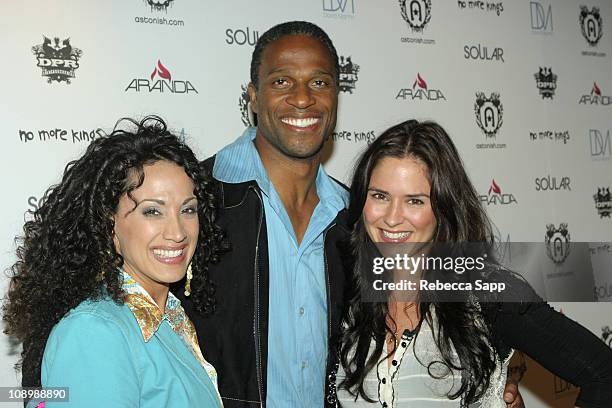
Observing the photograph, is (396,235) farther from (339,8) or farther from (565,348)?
(339,8)

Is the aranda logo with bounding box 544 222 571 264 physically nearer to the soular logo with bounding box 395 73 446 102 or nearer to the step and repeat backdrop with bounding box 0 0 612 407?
the step and repeat backdrop with bounding box 0 0 612 407

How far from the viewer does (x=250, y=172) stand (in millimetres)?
2457

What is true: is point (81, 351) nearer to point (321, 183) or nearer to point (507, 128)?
point (321, 183)

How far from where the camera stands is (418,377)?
2.08 meters

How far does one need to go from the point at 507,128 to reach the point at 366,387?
281cm

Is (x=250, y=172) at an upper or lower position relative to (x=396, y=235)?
upper

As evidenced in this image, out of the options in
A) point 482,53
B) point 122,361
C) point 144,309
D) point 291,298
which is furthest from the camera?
point 482,53

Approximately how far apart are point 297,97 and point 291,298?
0.75 metres

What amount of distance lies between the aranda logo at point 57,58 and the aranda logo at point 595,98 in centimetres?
343

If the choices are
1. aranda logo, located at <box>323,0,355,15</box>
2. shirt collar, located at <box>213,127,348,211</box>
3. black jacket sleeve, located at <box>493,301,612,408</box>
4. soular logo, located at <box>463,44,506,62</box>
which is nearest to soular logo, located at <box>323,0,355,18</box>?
aranda logo, located at <box>323,0,355,15</box>

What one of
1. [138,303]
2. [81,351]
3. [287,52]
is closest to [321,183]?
[287,52]

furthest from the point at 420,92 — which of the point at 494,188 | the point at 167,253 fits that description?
the point at 167,253

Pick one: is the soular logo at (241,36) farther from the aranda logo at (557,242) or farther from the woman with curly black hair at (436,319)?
the aranda logo at (557,242)

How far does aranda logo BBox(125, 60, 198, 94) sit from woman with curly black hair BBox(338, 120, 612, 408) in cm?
143
